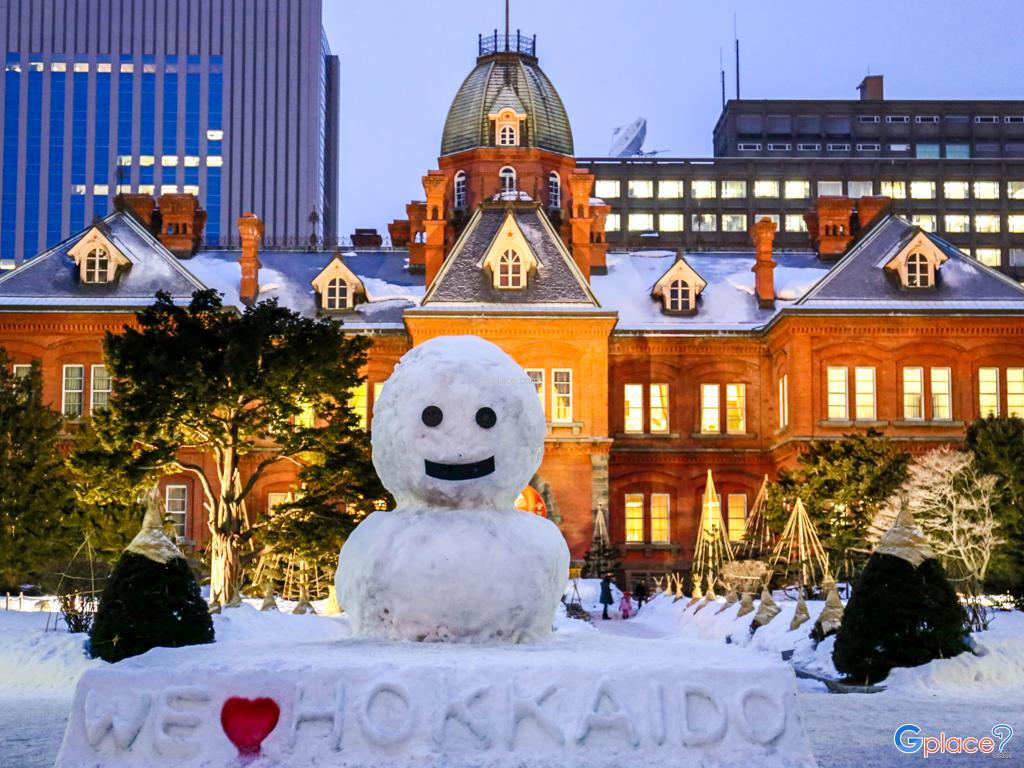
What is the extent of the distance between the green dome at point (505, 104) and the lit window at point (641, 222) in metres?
28.7

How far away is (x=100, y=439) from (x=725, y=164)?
63.4 m

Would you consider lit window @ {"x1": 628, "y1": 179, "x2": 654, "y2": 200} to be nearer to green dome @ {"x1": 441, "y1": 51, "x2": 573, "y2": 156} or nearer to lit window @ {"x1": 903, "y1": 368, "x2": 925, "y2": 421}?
green dome @ {"x1": 441, "y1": 51, "x2": 573, "y2": 156}

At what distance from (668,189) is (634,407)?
139ft

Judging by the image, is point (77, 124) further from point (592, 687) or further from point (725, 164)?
point (592, 687)

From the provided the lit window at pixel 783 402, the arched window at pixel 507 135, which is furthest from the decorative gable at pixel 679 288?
the arched window at pixel 507 135

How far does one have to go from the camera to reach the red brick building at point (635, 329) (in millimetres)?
41562

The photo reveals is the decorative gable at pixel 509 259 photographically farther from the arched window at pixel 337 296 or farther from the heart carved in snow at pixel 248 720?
the heart carved in snow at pixel 248 720

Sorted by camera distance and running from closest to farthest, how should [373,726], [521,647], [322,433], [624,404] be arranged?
1. [373,726]
2. [521,647]
3. [322,433]
4. [624,404]

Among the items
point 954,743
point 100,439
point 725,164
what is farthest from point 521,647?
point 725,164

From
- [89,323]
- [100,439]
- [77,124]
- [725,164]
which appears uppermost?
[77,124]

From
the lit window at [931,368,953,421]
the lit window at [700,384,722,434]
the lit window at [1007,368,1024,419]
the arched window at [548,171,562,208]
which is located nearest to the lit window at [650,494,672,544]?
the lit window at [700,384,722,434]

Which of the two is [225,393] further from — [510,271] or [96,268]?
[96,268]

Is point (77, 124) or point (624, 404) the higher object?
point (77, 124)

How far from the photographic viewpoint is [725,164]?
85250 mm
